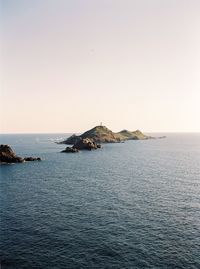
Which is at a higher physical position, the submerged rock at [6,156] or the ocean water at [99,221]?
the submerged rock at [6,156]

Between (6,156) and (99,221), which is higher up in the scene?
(6,156)

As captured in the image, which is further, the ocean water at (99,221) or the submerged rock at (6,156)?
the submerged rock at (6,156)

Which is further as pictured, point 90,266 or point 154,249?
point 154,249

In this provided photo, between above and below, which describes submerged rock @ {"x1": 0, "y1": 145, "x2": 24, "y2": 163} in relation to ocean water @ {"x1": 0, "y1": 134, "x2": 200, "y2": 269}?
above

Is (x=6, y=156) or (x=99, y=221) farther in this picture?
(x=6, y=156)

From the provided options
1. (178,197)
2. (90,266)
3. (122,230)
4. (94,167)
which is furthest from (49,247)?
(94,167)

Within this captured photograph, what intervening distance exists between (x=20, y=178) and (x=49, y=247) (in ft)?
245

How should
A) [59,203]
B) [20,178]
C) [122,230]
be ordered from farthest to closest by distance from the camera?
[20,178] → [59,203] → [122,230]

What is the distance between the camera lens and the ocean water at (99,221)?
57.4 meters

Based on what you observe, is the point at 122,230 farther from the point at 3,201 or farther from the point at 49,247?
the point at 3,201

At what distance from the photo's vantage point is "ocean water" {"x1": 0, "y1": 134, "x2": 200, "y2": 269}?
57.4 metres

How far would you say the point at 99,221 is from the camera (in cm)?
7644

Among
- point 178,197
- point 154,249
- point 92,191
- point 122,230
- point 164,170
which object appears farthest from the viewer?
point 164,170

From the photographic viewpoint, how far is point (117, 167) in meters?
170
